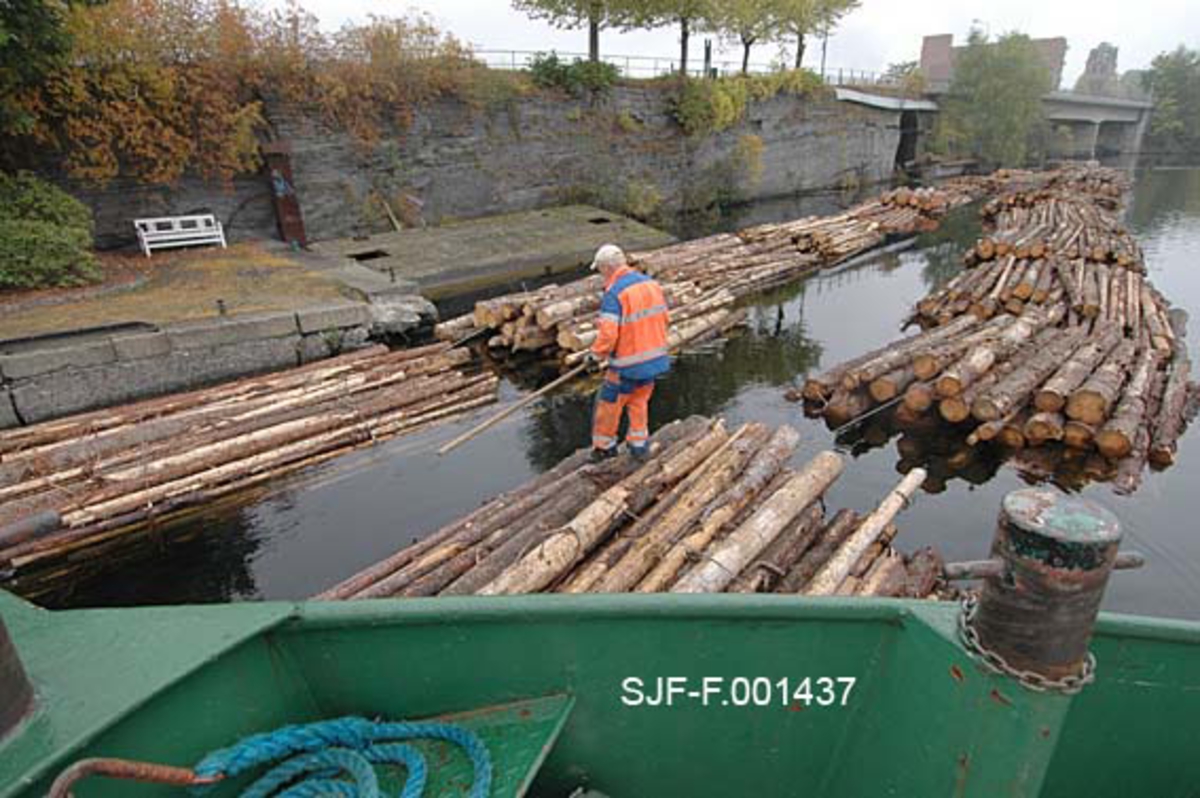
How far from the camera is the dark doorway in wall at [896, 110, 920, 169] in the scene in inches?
1976

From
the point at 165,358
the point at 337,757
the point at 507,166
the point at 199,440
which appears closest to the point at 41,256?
the point at 165,358

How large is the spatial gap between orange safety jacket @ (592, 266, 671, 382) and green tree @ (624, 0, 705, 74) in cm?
2780

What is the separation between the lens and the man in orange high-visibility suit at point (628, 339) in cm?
643

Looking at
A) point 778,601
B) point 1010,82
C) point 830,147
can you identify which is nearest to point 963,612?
point 778,601

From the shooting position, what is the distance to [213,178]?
17.7 metres

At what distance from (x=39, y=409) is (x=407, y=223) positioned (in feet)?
45.1

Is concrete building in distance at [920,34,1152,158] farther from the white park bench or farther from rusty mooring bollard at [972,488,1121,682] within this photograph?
rusty mooring bollard at [972,488,1121,682]

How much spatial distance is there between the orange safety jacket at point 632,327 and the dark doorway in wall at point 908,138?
5115cm

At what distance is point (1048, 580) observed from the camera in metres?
1.88


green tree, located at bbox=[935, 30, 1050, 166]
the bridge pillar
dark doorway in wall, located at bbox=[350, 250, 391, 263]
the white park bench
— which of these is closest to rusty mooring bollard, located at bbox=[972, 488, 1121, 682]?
dark doorway in wall, located at bbox=[350, 250, 391, 263]

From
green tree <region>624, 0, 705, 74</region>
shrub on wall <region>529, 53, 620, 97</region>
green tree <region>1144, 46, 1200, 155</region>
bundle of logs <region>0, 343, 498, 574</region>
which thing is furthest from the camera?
green tree <region>1144, 46, 1200, 155</region>

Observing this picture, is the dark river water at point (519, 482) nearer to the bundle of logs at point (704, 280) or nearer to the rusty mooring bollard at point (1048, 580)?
the bundle of logs at point (704, 280)

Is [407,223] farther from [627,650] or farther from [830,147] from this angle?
[830,147]

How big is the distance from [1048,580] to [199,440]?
356 inches
